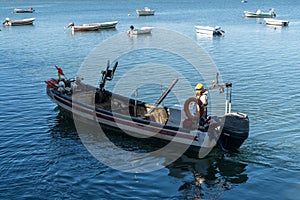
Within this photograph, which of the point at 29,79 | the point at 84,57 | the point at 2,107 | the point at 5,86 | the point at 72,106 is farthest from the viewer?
the point at 84,57

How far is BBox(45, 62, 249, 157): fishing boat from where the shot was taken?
55.2ft

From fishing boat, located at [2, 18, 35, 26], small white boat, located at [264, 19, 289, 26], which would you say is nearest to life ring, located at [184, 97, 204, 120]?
small white boat, located at [264, 19, 289, 26]

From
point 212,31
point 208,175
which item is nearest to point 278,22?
point 212,31

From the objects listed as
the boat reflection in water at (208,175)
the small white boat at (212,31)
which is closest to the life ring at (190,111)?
the boat reflection in water at (208,175)

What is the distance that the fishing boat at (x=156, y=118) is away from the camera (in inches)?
662

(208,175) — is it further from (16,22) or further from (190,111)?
(16,22)

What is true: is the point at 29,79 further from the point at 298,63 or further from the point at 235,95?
the point at 298,63

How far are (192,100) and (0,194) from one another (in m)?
9.14

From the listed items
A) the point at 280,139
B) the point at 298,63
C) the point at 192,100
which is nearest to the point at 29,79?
the point at 192,100

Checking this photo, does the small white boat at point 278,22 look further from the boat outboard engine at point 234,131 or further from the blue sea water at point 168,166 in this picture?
the boat outboard engine at point 234,131

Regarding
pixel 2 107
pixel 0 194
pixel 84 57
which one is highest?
pixel 84 57

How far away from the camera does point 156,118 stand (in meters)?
19.9

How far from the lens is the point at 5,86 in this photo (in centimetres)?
3069

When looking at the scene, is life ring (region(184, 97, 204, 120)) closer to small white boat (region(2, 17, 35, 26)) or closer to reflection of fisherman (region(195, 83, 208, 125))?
reflection of fisherman (region(195, 83, 208, 125))
